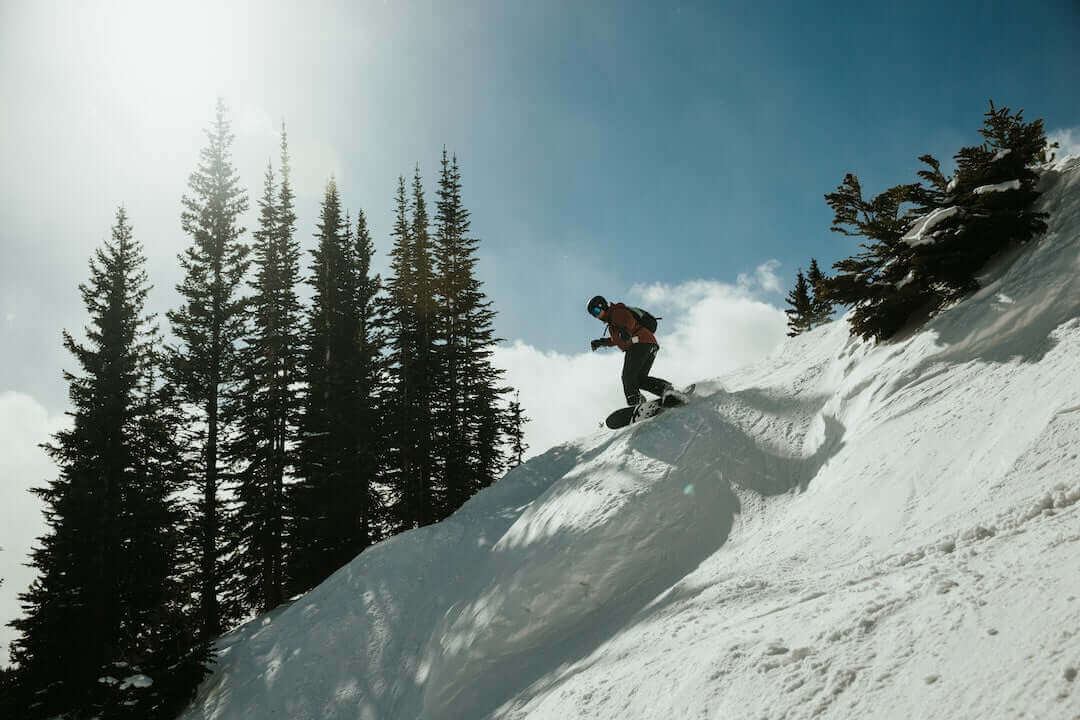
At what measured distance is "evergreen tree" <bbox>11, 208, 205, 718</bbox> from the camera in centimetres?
1290

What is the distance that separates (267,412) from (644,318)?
1634 cm

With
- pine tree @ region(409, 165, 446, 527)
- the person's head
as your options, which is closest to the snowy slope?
the person's head

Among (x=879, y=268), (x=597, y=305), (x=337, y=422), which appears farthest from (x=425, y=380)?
(x=879, y=268)

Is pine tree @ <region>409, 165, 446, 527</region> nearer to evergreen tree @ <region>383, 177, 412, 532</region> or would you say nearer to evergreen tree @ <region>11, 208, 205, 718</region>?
evergreen tree @ <region>383, 177, 412, 532</region>

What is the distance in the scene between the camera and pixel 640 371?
391 inches

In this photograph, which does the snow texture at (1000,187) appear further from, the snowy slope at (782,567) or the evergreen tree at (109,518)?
the evergreen tree at (109,518)

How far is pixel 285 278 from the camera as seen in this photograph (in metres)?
23.3

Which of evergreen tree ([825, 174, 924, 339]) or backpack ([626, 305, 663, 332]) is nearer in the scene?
evergreen tree ([825, 174, 924, 339])

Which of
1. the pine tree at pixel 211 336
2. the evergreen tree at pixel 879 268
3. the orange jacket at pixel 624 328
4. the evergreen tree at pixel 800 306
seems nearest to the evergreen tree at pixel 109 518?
the pine tree at pixel 211 336

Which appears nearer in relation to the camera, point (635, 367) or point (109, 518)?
point (635, 367)

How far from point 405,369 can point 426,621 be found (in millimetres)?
16594

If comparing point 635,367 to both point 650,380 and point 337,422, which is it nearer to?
point 650,380

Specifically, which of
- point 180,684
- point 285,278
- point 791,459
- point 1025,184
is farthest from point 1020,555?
point 285,278

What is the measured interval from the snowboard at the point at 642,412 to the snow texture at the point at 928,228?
419 centimetres
